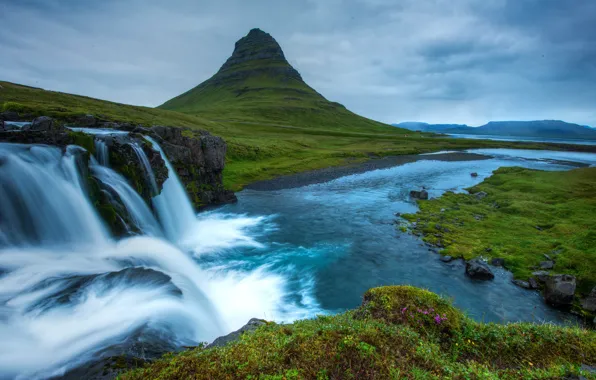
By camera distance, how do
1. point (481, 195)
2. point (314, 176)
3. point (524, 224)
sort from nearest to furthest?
point (524, 224) → point (481, 195) → point (314, 176)

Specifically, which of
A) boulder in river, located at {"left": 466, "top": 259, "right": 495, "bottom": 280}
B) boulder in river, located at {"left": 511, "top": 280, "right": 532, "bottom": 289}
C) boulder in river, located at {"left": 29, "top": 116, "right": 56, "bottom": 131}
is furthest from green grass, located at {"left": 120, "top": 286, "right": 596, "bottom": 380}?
boulder in river, located at {"left": 29, "top": 116, "right": 56, "bottom": 131}

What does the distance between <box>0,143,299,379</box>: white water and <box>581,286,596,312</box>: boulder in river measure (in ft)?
52.9

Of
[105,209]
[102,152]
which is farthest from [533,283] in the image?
[102,152]

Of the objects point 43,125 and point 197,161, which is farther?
point 197,161

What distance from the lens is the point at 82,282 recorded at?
13.1 metres

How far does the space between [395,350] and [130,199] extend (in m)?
23.0

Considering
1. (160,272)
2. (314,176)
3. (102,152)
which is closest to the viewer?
(160,272)

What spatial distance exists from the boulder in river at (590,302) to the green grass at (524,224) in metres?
1.57

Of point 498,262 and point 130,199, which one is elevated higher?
point 130,199

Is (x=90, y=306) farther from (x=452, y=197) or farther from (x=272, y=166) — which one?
(x=272, y=166)

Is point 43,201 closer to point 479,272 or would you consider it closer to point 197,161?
point 197,161

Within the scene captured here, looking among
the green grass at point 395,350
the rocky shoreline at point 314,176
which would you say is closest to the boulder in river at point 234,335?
the green grass at point 395,350

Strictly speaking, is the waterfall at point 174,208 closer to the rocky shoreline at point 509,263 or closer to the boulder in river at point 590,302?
the rocky shoreline at point 509,263

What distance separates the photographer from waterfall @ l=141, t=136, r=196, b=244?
2747 centimetres
